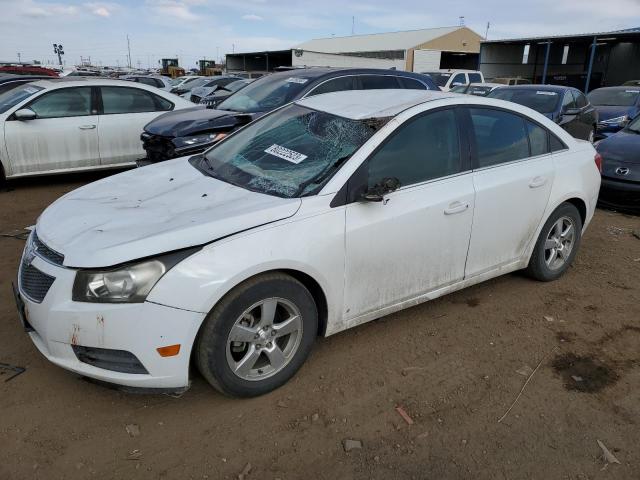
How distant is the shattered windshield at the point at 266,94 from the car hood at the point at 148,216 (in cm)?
367

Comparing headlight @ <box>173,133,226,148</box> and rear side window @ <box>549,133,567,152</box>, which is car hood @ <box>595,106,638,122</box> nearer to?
rear side window @ <box>549,133,567,152</box>

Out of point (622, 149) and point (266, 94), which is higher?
point (266, 94)

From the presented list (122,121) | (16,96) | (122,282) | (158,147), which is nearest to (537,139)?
(122,282)

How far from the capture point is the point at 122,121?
783 cm

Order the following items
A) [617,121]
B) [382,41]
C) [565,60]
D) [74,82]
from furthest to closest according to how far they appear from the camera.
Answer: [382,41] < [565,60] < [617,121] < [74,82]

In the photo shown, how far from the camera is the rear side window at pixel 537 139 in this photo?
4.10 metres

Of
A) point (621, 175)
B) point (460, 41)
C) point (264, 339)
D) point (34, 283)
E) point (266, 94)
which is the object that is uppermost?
point (460, 41)

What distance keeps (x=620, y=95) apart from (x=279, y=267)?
46.1 feet

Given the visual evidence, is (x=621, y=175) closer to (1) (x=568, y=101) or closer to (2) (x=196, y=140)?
(1) (x=568, y=101)

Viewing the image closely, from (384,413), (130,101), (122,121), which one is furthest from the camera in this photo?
(130,101)

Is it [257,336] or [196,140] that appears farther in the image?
[196,140]

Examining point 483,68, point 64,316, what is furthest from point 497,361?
point 483,68

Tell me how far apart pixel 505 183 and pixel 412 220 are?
98 cm

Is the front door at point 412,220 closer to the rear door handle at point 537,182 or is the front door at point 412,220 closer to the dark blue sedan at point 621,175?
the rear door handle at point 537,182
